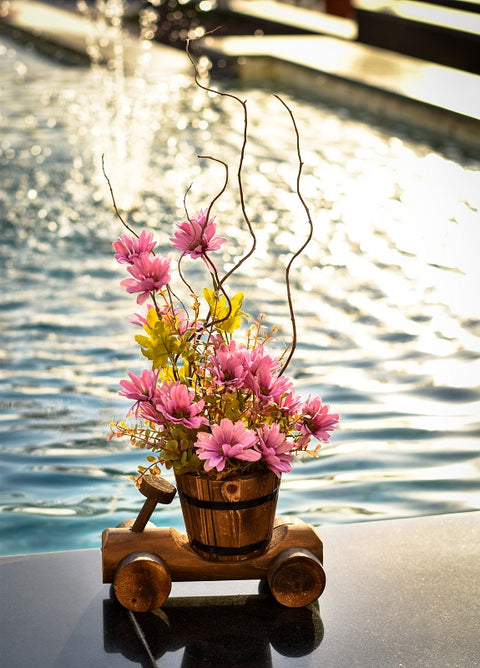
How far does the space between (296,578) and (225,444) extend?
42 centimetres

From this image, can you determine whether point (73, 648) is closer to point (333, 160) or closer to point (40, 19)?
point (333, 160)

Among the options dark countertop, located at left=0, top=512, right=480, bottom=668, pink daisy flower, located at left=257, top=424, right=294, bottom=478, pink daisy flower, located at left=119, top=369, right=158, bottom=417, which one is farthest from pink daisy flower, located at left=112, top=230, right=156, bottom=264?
dark countertop, located at left=0, top=512, right=480, bottom=668

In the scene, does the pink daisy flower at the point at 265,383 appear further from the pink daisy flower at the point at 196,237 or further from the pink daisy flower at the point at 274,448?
the pink daisy flower at the point at 196,237

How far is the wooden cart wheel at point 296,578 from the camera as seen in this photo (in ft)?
7.55

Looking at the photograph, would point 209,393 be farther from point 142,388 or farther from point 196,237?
point 196,237

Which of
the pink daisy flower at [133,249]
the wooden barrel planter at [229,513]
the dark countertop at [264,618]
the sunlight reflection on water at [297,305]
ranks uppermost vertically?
the pink daisy flower at [133,249]

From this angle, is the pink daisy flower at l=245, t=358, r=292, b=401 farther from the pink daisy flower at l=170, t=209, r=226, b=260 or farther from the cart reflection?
the cart reflection

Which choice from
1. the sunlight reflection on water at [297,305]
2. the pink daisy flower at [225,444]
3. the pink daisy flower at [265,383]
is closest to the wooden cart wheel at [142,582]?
the pink daisy flower at [225,444]

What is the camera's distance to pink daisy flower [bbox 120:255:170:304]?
222cm

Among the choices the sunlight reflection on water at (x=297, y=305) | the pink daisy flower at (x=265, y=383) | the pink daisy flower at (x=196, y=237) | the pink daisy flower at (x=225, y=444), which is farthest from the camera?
the sunlight reflection on water at (x=297, y=305)

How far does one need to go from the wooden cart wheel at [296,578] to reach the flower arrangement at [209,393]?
0.76 ft

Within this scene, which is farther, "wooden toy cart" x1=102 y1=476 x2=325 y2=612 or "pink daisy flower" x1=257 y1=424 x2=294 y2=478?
"wooden toy cart" x1=102 y1=476 x2=325 y2=612

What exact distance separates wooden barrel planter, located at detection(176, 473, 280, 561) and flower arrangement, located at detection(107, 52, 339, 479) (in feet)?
0.10

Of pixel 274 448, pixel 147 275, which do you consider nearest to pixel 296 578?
pixel 274 448
